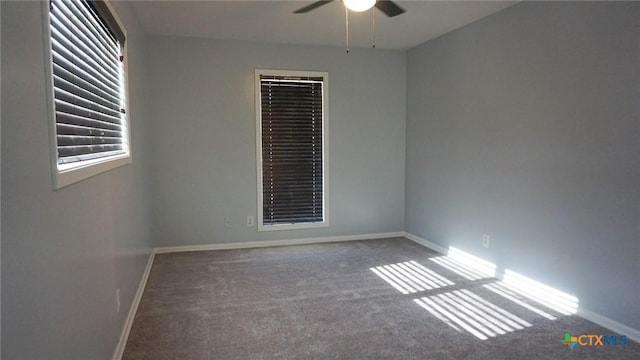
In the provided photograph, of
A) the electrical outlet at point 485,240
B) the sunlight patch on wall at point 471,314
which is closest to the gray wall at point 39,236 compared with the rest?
the sunlight patch on wall at point 471,314

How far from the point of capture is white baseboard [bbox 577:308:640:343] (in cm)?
246

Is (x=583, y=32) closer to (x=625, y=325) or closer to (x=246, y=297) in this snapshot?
(x=625, y=325)

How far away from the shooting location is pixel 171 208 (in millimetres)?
4441

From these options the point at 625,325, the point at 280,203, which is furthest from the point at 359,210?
the point at 625,325

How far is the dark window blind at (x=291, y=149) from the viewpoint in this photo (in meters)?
4.67

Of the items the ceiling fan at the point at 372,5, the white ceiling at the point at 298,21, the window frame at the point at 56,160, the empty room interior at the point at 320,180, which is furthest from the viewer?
the white ceiling at the point at 298,21

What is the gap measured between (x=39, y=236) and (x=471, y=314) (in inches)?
104

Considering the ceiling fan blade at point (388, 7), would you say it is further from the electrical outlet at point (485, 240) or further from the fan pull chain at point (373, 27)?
the electrical outlet at point (485, 240)

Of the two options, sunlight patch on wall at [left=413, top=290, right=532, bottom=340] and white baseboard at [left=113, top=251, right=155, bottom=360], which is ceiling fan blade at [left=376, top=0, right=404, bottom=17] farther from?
white baseboard at [left=113, top=251, right=155, bottom=360]

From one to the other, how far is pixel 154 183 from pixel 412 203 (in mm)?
3130

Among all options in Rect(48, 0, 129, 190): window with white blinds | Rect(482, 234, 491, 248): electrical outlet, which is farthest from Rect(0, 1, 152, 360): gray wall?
Rect(482, 234, 491, 248): electrical outlet

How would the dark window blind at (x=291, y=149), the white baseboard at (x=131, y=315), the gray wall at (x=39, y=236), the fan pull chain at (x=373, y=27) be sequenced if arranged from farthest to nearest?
1. the dark window blind at (x=291, y=149)
2. the fan pull chain at (x=373, y=27)
3. the white baseboard at (x=131, y=315)
4. the gray wall at (x=39, y=236)

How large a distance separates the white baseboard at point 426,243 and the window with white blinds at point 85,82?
3.38 meters

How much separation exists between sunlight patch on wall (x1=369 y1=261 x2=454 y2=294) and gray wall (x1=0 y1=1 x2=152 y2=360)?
227 centimetres
